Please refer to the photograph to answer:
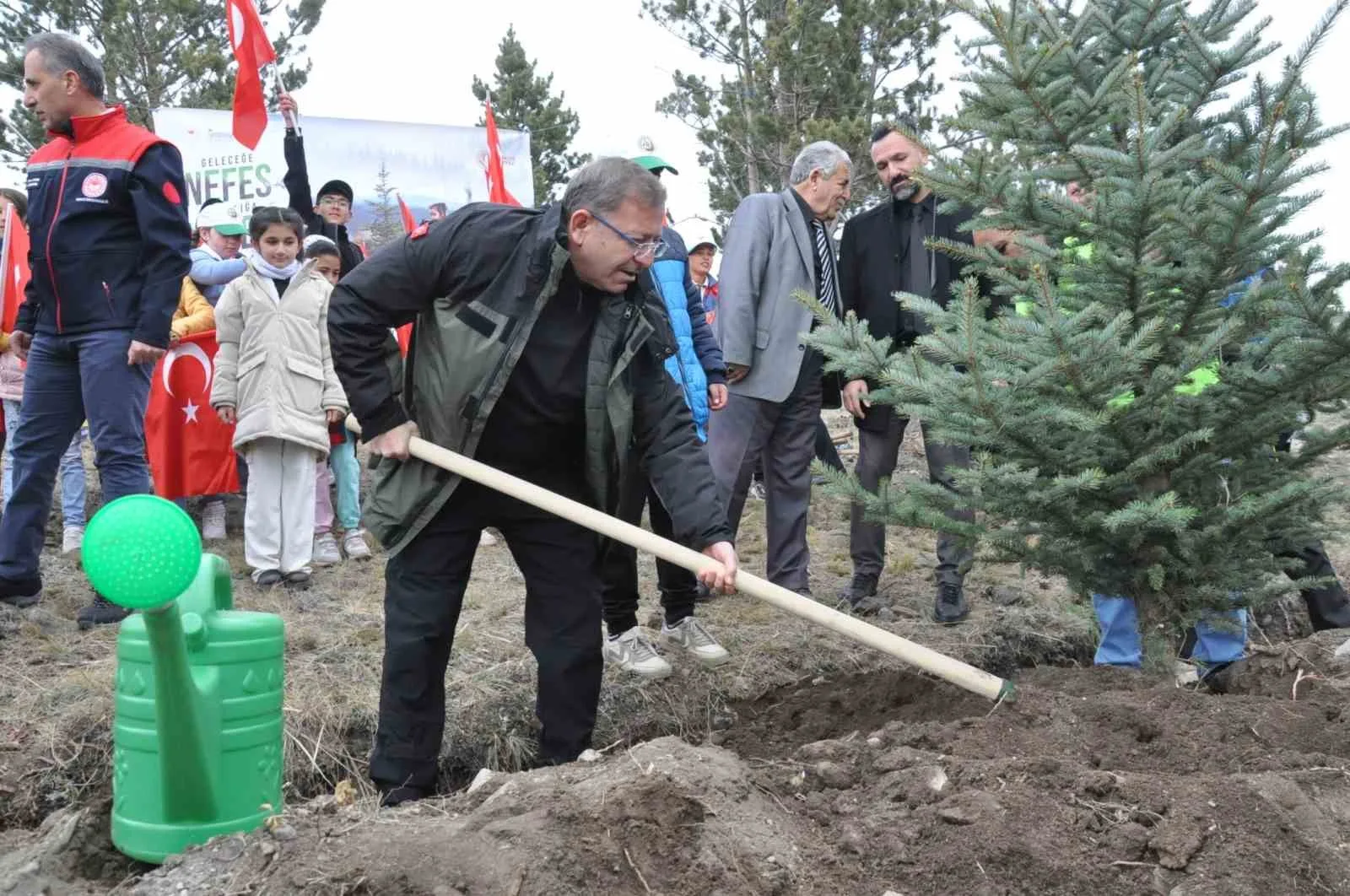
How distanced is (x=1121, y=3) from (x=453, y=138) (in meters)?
10.7

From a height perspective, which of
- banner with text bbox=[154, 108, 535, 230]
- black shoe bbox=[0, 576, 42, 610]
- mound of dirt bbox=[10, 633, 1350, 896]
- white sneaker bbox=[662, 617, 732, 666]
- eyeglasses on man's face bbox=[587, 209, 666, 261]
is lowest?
white sneaker bbox=[662, 617, 732, 666]

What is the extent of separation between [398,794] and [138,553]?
145cm

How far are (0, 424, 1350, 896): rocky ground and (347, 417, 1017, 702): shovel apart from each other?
0.69 feet

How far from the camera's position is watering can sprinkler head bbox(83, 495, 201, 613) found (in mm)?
2156

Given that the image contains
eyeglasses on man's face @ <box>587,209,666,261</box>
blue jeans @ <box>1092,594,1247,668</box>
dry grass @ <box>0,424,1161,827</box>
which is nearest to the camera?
eyeglasses on man's face @ <box>587,209,666,261</box>

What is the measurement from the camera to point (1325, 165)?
3.47 meters

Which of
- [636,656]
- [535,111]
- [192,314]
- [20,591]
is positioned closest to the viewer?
[636,656]

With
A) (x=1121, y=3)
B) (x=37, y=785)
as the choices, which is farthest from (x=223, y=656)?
(x=1121, y=3)

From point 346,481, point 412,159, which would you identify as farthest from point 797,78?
point 346,481

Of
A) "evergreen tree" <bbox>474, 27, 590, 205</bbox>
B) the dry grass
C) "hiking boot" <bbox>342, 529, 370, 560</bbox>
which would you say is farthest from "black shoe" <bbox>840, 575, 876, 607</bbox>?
"evergreen tree" <bbox>474, 27, 590, 205</bbox>

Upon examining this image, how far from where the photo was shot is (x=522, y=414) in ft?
11.3

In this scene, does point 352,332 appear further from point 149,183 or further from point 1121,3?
point 1121,3

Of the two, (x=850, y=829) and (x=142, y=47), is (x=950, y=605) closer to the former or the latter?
(x=850, y=829)

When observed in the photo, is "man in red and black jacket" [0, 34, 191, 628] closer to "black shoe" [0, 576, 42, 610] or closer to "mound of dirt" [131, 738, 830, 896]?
"black shoe" [0, 576, 42, 610]
